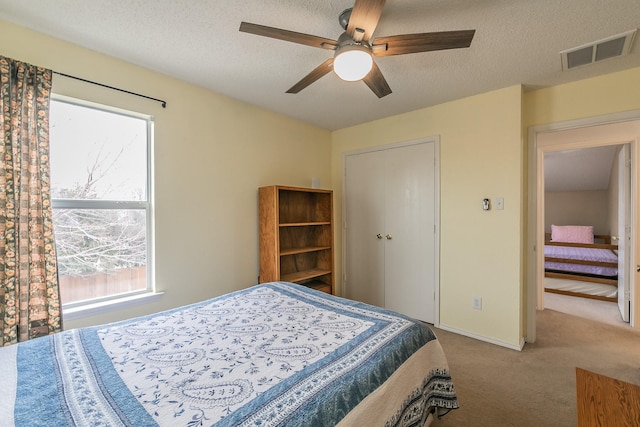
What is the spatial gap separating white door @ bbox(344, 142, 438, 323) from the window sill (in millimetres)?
2365

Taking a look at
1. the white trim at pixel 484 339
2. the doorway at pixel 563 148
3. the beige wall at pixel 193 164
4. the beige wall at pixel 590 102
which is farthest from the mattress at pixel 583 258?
the beige wall at pixel 193 164

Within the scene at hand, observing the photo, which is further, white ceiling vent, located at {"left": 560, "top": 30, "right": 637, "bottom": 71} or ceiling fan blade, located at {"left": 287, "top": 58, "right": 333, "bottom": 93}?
white ceiling vent, located at {"left": 560, "top": 30, "right": 637, "bottom": 71}

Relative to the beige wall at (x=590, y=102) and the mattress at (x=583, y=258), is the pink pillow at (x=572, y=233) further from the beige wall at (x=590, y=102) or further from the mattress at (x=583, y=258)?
the beige wall at (x=590, y=102)

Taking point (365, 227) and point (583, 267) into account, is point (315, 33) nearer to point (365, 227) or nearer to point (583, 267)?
point (365, 227)

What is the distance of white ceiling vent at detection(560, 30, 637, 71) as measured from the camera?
1781 millimetres

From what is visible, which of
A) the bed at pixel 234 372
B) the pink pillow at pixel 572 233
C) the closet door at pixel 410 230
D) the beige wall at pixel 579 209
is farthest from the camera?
the beige wall at pixel 579 209

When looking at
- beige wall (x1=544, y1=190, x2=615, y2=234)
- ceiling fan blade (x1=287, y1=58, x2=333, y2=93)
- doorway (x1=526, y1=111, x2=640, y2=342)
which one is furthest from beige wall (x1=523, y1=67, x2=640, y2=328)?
beige wall (x1=544, y1=190, x2=615, y2=234)

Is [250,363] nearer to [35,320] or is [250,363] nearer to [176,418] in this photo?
[176,418]

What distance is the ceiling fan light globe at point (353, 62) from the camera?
1.42 metres

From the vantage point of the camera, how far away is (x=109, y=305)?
75.2 inches

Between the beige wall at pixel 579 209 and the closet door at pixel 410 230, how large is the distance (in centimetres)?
468

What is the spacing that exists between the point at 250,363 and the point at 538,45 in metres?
2.61

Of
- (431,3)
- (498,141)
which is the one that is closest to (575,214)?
(498,141)

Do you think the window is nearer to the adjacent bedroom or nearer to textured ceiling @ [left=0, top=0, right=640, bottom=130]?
textured ceiling @ [left=0, top=0, right=640, bottom=130]
